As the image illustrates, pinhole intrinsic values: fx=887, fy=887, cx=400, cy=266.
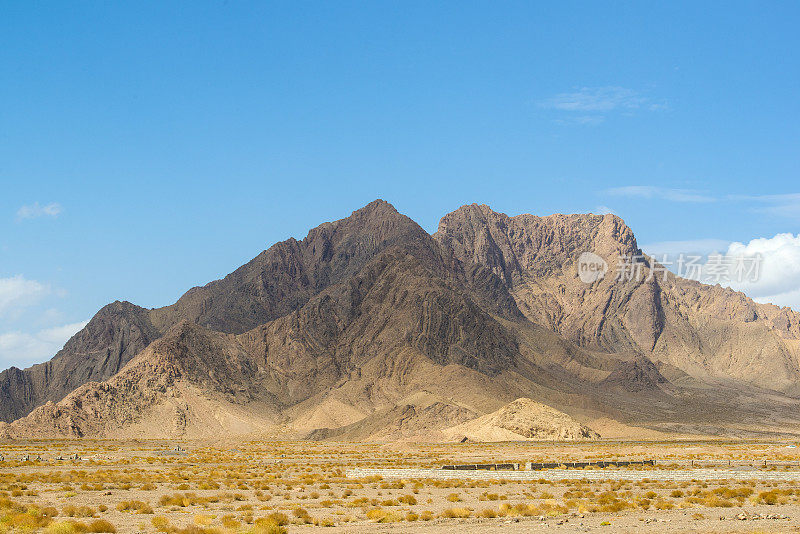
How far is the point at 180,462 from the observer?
89.4m

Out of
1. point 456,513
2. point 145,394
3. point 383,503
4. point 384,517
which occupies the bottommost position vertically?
point 383,503

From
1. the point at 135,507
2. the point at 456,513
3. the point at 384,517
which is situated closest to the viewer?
the point at 384,517

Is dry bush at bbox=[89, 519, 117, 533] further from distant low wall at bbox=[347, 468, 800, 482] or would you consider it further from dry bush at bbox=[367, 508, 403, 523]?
distant low wall at bbox=[347, 468, 800, 482]

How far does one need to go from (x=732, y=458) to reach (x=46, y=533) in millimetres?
70881

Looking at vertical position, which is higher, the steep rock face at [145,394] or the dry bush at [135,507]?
the steep rock face at [145,394]

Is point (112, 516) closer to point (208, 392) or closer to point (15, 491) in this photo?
point (15, 491)

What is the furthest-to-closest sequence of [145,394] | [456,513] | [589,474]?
[145,394] → [589,474] → [456,513]

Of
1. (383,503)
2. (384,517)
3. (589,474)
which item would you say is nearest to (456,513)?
(384,517)

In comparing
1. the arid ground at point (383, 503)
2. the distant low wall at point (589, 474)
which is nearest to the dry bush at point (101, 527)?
the arid ground at point (383, 503)

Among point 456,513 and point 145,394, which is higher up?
point 145,394

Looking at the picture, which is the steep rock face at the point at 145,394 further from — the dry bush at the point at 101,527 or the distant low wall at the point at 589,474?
the dry bush at the point at 101,527

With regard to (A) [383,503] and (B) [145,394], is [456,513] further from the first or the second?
(B) [145,394]

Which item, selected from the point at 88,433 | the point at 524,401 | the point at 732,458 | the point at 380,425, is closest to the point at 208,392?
the point at 88,433

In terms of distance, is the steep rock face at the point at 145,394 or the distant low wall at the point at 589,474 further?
the steep rock face at the point at 145,394
